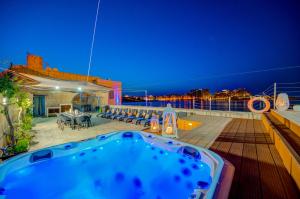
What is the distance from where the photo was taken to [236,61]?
25906 mm

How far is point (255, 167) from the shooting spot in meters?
2.53

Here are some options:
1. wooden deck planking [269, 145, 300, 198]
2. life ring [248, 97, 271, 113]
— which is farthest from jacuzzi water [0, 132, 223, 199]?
life ring [248, 97, 271, 113]

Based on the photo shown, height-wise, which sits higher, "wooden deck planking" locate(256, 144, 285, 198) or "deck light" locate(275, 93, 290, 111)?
"deck light" locate(275, 93, 290, 111)

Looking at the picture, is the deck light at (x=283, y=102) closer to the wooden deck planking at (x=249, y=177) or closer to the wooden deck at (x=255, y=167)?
the wooden deck at (x=255, y=167)

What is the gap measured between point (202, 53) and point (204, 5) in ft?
47.3

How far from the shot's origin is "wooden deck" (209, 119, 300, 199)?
6.27 feet

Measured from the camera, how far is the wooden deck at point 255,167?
1910 millimetres

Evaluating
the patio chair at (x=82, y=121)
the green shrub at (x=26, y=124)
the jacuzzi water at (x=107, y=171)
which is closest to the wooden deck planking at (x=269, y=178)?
the jacuzzi water at (x=107, y=171)

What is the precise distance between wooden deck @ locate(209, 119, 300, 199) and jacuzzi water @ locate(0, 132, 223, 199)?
0.45 m

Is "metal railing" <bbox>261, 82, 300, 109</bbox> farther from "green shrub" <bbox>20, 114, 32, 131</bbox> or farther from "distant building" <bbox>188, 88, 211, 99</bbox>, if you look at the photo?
"green shrub" <bbox>20, 114, 32, 131</bbox>

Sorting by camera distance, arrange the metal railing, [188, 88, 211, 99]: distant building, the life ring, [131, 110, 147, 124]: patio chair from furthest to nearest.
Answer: [188, 88, 211, 99]: distant building → [131, 110, 147, 124]: patio chair → the life ring → the metal railing

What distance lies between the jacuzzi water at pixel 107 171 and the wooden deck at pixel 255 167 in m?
0.45

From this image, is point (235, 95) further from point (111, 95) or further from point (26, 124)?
point (111, 95)

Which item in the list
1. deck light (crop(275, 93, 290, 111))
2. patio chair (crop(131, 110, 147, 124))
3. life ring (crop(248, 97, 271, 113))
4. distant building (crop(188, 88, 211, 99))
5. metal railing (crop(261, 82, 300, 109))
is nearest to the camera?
deck light (crop(275, 93, 290, 111))
